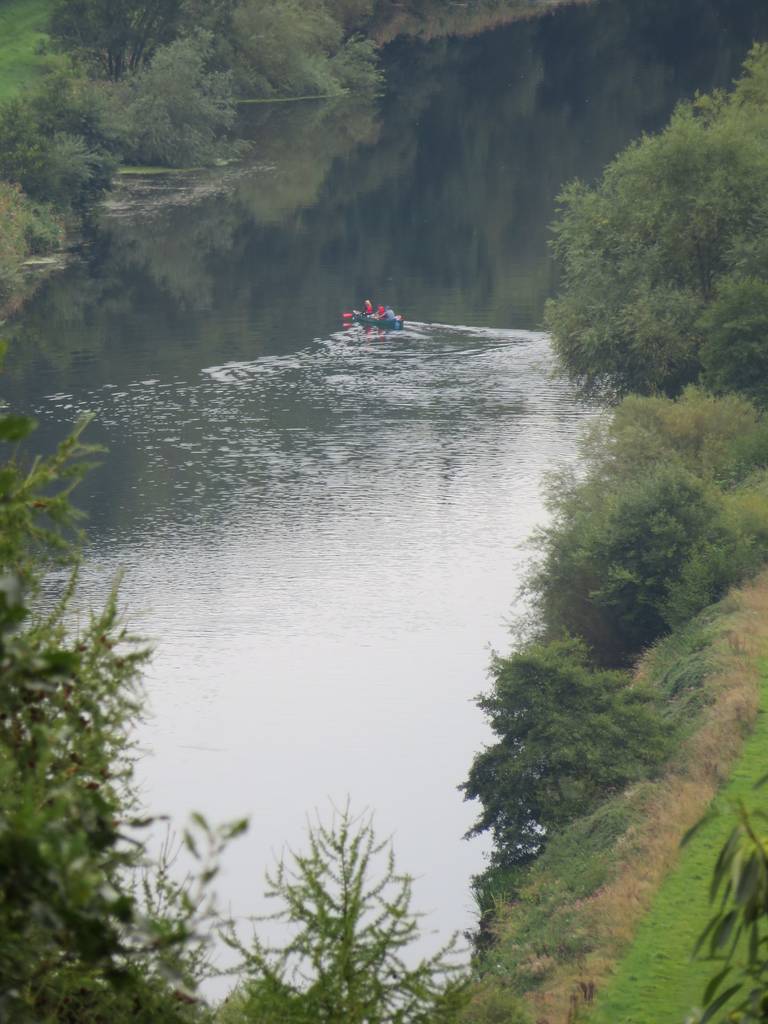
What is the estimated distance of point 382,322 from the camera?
211 feet

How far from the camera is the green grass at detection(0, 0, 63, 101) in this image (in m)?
107

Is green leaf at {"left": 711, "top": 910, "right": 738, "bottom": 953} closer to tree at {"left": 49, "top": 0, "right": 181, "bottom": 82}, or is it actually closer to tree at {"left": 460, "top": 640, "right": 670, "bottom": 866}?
tree at {"left": 460, "top": 640, "right": 670, "bottom": 866}

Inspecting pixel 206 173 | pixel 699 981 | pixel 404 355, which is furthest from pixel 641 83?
pixel 699 981

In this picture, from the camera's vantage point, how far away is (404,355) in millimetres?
62062

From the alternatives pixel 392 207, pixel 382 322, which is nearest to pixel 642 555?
pixel 382 322

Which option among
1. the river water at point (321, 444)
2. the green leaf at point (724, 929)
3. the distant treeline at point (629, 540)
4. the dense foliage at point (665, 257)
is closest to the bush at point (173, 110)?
the river water at point (321, 444)

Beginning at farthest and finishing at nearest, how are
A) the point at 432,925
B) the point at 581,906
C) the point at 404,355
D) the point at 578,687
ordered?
the point at 404,355 < the point at 578,687 < the point at 432,925 < the point at 581,906

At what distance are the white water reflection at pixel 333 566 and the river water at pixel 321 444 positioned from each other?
0.09m

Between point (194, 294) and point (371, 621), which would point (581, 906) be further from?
point (194, 294)

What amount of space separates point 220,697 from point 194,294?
42365 mm

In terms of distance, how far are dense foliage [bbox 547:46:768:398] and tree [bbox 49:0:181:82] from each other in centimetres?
6783

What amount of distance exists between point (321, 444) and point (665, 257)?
12.3 metres

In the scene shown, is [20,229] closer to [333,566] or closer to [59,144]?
[59,144]

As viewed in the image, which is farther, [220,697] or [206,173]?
[206,173]
